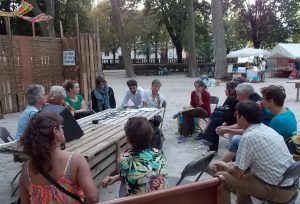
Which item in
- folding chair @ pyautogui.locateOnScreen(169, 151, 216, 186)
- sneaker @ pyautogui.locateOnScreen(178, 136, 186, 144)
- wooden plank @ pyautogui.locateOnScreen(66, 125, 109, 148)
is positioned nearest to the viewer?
folding chair @ pyautogui.locateOnScreen(169, 151, 216, 186)

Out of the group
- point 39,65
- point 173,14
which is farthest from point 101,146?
point 173,14

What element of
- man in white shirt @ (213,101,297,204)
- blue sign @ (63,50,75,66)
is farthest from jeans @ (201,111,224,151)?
blue sign @ (63,50,75,66)

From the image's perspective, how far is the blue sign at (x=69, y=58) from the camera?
1229 centimetres

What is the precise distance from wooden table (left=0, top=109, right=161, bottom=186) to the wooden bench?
5.76 feet

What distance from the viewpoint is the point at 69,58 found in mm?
12375

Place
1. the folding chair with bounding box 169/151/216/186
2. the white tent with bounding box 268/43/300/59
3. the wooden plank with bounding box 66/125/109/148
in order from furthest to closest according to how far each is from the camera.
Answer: the white tent with bounding box 268/43/300/59 → the wooden plank with bounding box 66/125/109/148 → the folding chair with bounding box 169/151/216/186

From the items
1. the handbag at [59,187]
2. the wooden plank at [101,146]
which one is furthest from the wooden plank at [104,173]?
the handbag at [59,187]

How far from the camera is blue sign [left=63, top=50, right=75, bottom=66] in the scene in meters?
12.3

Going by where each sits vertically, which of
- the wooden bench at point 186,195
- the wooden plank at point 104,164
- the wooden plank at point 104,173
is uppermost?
the wooden bench at point 186,195

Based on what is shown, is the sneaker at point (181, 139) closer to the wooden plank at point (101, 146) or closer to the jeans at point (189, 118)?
the jeans at point (189, 118)

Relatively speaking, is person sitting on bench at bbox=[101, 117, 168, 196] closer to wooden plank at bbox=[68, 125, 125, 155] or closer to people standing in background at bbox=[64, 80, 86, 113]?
wooden plank at bbox=[68, 125, 125, 155]

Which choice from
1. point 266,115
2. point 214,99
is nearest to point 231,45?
point 214,99

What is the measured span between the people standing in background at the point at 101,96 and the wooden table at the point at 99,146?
1.90 metres

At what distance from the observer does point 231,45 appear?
5081 cm
